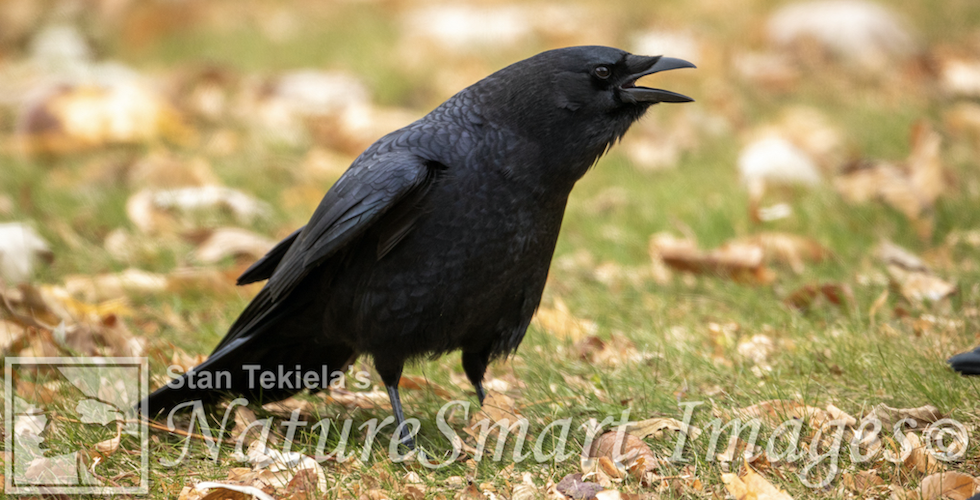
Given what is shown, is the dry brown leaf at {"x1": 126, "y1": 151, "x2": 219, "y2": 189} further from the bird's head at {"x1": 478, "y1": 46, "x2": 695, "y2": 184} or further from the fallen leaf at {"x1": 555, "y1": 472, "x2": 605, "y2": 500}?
the fallen leaf at {"x1": 555, "y1": 472, "x2": 605, "y2": 500}

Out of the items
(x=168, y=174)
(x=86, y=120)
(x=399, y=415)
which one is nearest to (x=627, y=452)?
(x=399, y=415)

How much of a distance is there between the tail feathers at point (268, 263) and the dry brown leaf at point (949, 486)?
1969 millimetres

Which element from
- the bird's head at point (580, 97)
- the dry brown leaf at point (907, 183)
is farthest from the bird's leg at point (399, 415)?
the dry brown leaf at point (907, 183)

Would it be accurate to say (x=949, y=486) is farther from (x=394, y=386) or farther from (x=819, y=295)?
(x=394, y=386)

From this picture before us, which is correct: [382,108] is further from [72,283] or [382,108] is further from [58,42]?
[58,42]

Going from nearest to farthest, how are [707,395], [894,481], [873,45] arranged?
[894,481], [707,395], [873,45]

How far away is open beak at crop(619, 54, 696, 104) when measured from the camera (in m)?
2.49

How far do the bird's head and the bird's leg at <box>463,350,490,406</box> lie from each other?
73 cm

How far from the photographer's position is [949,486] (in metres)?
1.99

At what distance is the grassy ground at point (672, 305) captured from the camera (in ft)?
7.95

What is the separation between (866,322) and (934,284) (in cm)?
38

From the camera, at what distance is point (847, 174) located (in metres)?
4.55

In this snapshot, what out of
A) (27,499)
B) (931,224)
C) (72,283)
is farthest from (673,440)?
(72,283)

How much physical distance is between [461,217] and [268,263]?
2.71 feet
